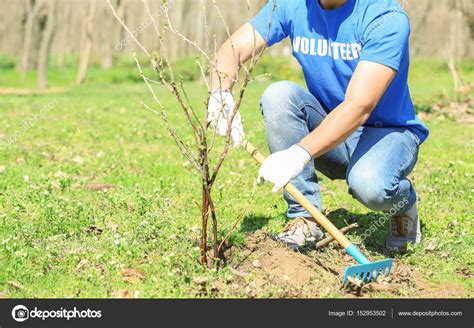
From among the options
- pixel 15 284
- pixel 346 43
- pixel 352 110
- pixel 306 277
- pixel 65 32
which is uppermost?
pixel 346 43

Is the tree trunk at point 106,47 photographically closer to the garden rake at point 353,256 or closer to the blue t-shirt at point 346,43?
the blue t-shirt at point 346,43

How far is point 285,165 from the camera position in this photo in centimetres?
350

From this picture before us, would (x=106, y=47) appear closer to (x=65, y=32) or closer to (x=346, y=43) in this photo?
(x=65, y=32)

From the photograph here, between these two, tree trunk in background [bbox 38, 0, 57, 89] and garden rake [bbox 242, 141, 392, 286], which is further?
tree trunk in background [bbox 38, 0, 57, 89]

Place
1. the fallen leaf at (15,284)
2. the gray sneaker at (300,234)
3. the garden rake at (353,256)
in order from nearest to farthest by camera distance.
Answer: the fallen leaf at (15,284), the garden rake at (353,256), the gray sneaker at (300,234)

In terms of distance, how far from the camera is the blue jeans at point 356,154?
12.7 ft

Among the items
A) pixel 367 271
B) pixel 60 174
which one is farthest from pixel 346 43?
pixel 60 174

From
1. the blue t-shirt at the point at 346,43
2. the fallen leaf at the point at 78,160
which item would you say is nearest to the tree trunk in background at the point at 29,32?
the fallen leaf at the point at 78,160

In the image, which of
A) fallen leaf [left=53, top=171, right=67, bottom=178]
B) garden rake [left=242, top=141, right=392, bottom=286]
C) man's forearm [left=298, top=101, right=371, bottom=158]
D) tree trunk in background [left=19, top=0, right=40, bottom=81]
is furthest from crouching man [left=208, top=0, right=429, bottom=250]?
tree trunk in background [left=19, top=0, right=40, bottom=81]

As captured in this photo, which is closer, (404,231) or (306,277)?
(306,277)

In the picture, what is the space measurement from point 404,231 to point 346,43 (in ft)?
3.83

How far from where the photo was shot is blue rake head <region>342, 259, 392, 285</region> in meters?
3.50

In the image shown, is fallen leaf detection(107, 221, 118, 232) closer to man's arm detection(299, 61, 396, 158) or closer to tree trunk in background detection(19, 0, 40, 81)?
man's arm detection(299, 61, 396, 158)

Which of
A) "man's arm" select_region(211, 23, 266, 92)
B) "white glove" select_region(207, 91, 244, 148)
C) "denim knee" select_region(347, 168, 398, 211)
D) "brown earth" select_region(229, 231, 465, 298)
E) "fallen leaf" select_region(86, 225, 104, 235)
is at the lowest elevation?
"fallen leaf" select_region(86, 225, 104, 235)
